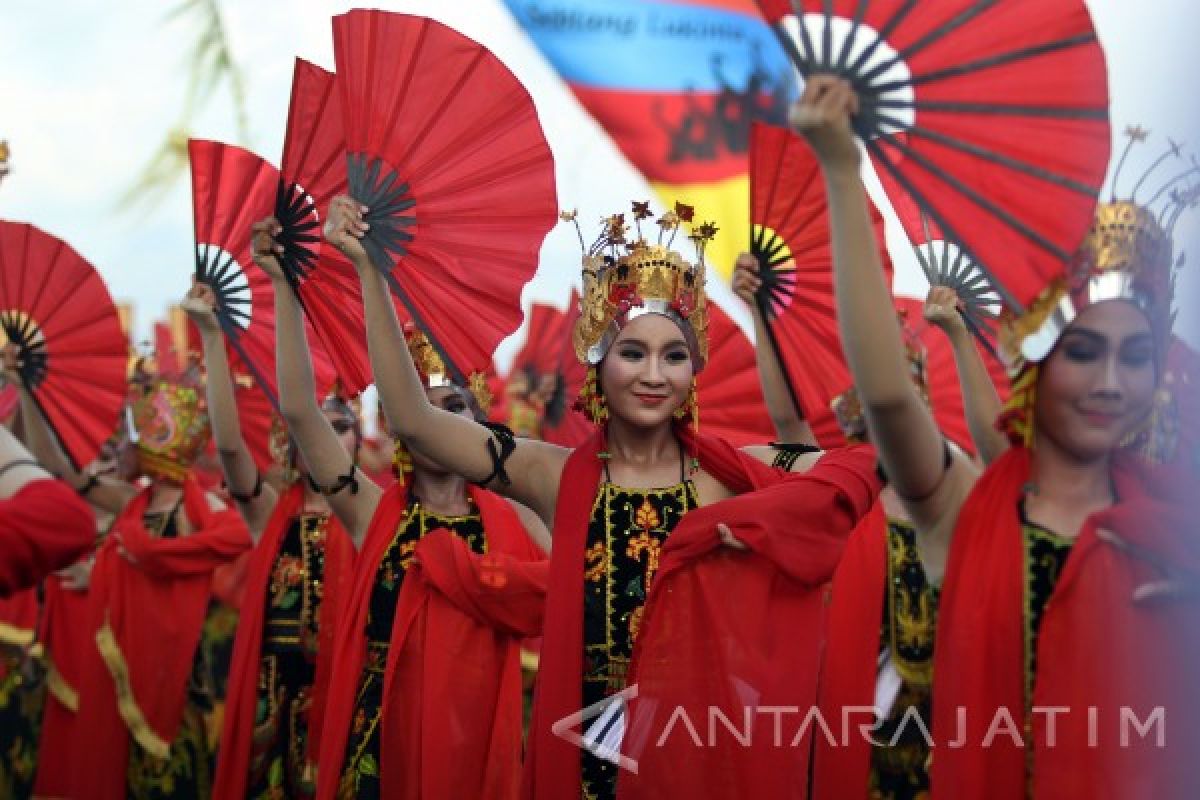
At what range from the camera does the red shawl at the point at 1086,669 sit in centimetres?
335

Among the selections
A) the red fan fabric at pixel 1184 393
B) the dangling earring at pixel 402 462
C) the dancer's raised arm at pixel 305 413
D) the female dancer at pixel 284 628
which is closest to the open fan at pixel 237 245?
the dancer's raised arm at pixel 305 413

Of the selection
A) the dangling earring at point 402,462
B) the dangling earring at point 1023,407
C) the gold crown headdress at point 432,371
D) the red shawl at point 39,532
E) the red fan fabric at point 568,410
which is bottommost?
the red shawl at point 39,532

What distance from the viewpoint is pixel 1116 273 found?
11.4ft

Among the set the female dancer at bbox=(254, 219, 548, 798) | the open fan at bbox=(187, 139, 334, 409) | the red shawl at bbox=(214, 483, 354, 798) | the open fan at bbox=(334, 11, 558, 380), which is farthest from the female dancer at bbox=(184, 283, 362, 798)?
the open fan at bbox=(334, 11, 558, 380)

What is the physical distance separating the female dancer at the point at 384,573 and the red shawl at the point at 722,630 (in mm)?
1152

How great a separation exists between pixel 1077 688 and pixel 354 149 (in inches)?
94.6

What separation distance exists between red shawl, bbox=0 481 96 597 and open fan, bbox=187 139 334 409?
1.55 meters

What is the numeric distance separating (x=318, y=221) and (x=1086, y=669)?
8.78 ft

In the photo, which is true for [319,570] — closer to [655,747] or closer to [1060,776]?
[655,747]

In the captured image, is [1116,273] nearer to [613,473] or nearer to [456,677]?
[613,473]

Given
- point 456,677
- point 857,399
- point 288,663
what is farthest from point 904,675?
point 288,663

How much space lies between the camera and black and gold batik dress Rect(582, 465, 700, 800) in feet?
14.9

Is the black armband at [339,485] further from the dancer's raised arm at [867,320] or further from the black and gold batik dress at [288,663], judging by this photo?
the dancer's raised arm at [867,320]

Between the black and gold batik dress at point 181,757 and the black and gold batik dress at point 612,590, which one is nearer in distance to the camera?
the black and gold batik dress at point 612,590
